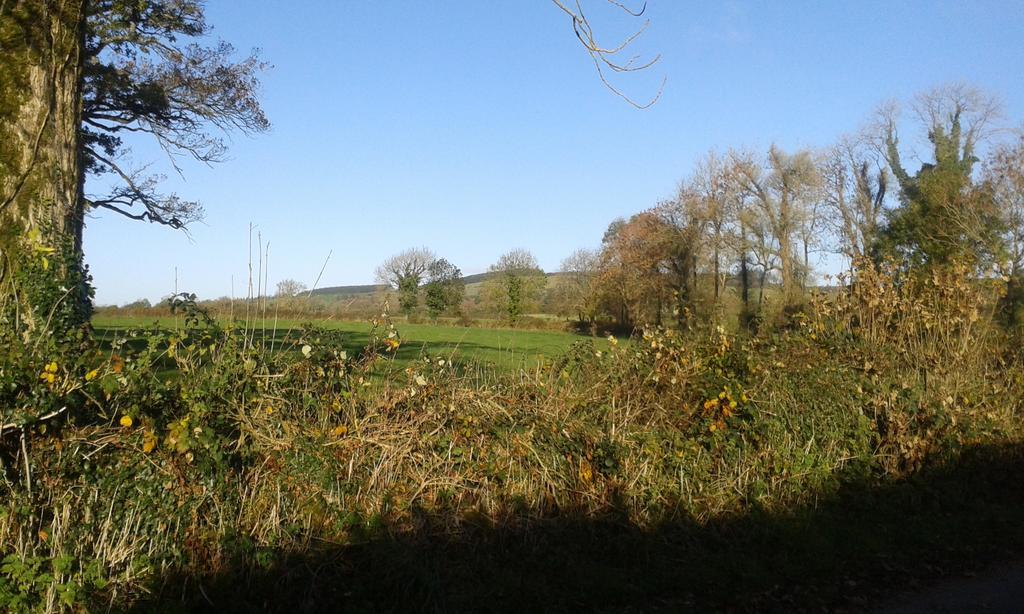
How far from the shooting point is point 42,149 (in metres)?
8.70

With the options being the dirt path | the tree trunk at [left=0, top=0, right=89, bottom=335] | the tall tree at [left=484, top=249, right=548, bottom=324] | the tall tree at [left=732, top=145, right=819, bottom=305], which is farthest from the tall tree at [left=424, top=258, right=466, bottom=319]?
the dirt path

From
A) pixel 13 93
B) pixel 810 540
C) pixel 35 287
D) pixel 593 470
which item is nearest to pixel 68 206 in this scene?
pixel 13 93

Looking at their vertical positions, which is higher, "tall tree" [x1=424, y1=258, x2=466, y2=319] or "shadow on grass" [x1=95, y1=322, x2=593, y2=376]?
"tall tree" [x1=424, y1=258, x2=466, y2=319]

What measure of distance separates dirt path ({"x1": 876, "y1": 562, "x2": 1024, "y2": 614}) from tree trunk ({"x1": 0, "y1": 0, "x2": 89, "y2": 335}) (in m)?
7.35

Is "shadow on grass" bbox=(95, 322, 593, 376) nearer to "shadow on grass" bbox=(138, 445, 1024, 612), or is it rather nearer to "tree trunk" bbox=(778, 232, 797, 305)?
"shadow on grass" bbox=(138, 445, 1024, 612)

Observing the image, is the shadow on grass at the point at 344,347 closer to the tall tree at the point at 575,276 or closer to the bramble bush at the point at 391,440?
the bramble bush at the point at 391,440

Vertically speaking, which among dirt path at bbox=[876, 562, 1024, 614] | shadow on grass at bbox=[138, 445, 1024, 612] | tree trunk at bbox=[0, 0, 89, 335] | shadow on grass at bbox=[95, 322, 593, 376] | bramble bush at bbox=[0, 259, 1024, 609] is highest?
tree trunk at bbox=[0, 0, 89, 335]

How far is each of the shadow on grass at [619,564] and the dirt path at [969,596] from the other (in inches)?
6.9

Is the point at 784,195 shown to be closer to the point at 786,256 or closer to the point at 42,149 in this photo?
the point at 786,256

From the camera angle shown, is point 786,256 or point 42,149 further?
point 786,256

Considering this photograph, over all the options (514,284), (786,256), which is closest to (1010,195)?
(786,256)

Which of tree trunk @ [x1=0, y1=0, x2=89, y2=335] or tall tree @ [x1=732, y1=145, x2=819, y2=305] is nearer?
tree trunk @ [x1=0, y1=0, x2=89, y2=335]

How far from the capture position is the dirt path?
529 cm

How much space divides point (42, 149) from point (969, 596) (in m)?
9.94
